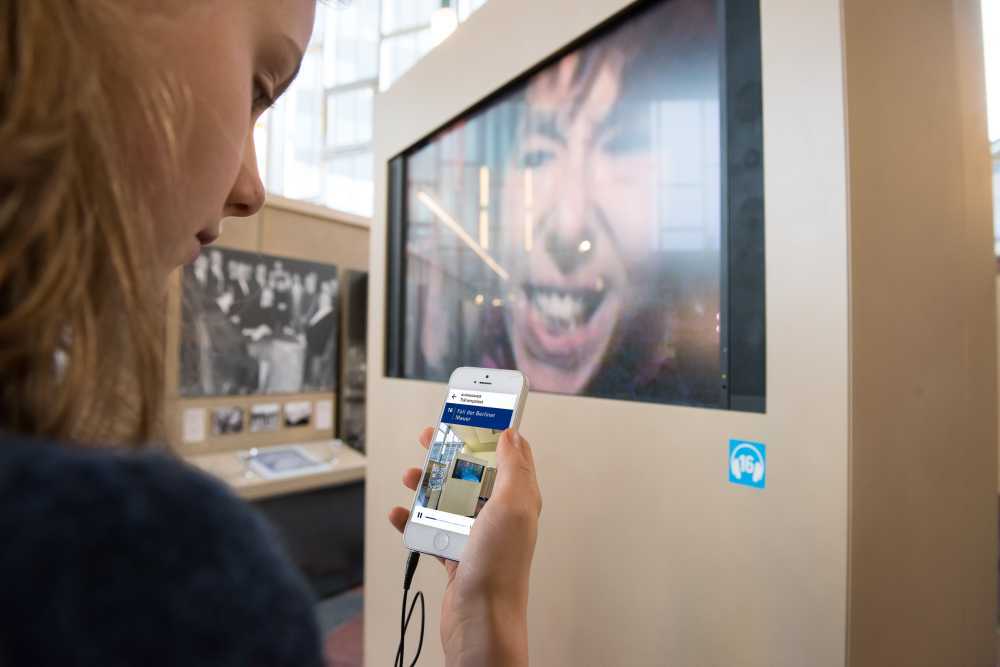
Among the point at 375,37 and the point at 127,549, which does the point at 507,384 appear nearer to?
the point at 127,549

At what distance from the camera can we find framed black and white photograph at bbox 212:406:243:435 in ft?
6.96

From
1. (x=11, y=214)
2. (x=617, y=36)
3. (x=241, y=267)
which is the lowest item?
(x=11, y=214)

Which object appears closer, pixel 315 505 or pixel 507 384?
pixel 507 384

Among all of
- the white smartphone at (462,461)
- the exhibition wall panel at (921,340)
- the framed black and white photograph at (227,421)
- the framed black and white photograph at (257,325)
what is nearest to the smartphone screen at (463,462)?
the white smartphone at (462,461)

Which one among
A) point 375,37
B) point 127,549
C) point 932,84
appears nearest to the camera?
point 127,549

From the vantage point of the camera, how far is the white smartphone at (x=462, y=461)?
0.69 metres

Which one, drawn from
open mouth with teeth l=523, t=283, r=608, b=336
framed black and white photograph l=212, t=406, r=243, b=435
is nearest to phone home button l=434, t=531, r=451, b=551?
open mouth with teeth l=523, t=283, r=608, b=336

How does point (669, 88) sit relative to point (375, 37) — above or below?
below

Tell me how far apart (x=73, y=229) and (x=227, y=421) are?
2147mm

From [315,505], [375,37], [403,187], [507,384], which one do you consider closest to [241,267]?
[315,505]

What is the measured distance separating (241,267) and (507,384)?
5.81 ft

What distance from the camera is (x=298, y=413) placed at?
7.67 feet

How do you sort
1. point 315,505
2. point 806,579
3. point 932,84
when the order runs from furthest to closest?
1. point 315,505
2. point 932,84
3. point 806,579

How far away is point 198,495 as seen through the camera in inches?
6.9
